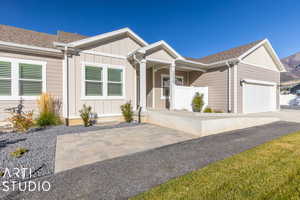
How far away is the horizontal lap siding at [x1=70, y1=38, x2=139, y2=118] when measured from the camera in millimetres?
6723

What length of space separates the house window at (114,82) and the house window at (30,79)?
307 cm

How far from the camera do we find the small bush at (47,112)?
629 cm

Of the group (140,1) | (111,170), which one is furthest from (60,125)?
(140,1)

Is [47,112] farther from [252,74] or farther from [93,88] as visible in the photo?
[252,74]

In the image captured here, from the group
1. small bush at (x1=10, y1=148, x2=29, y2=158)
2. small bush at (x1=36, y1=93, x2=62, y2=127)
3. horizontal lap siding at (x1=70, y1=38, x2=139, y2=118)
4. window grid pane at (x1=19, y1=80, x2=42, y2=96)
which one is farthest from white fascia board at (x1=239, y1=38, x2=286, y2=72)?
window grid pane at (x1=19, y1=80, x2=42, y2=96)

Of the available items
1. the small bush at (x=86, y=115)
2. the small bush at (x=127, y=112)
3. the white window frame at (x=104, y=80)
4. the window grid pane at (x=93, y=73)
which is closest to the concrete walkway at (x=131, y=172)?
the small bush at (x=127, y=112)

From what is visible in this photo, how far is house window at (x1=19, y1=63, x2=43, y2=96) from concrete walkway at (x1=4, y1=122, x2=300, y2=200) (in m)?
5.51

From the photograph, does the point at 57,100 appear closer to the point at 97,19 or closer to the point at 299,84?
the point at 97,19

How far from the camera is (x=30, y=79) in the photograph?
636cm

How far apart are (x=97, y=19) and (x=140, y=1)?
4.10 m

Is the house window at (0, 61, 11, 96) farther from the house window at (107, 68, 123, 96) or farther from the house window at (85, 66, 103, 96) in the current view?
the house window at (107, 68, 123, 96)

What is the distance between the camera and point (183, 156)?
3520mm

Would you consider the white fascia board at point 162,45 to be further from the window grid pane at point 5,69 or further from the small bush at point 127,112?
the window grid pane at point 5,69

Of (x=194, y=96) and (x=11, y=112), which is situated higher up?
(x=194, y=96)
